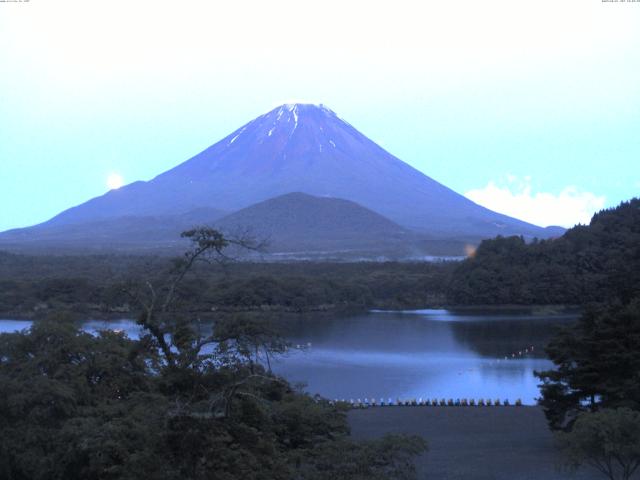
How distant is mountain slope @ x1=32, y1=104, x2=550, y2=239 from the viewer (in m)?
83.9

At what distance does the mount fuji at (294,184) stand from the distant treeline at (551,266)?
3434 centimetres

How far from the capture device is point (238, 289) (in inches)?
1438

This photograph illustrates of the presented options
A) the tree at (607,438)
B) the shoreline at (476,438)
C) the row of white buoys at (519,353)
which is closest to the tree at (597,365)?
the shoreline at (476,438)

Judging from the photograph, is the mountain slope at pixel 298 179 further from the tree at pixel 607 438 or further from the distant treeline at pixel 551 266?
the tree at pixel 607 438

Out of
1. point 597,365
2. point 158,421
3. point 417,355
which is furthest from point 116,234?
point 158,421

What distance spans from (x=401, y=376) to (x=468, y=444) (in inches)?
315

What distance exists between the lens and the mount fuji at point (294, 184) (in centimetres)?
8150

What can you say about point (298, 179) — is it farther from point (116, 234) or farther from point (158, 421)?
point (158, 421)

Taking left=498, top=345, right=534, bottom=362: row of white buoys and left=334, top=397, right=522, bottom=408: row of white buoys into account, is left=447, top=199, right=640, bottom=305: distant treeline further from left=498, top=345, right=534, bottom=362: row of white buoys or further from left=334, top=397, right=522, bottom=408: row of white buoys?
left=334, top=397, right=522, bottom=408: row of white buoys

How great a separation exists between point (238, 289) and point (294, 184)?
4922cm

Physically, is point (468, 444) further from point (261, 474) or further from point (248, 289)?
point (248, 289)

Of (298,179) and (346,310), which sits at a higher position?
(298,179)

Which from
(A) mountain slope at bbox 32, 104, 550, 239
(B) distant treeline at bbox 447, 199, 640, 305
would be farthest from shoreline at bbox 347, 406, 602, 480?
(A) mountain slope at bbox 32, 104, 550, 239

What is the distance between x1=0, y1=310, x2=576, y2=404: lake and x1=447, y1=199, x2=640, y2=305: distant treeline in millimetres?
4328
